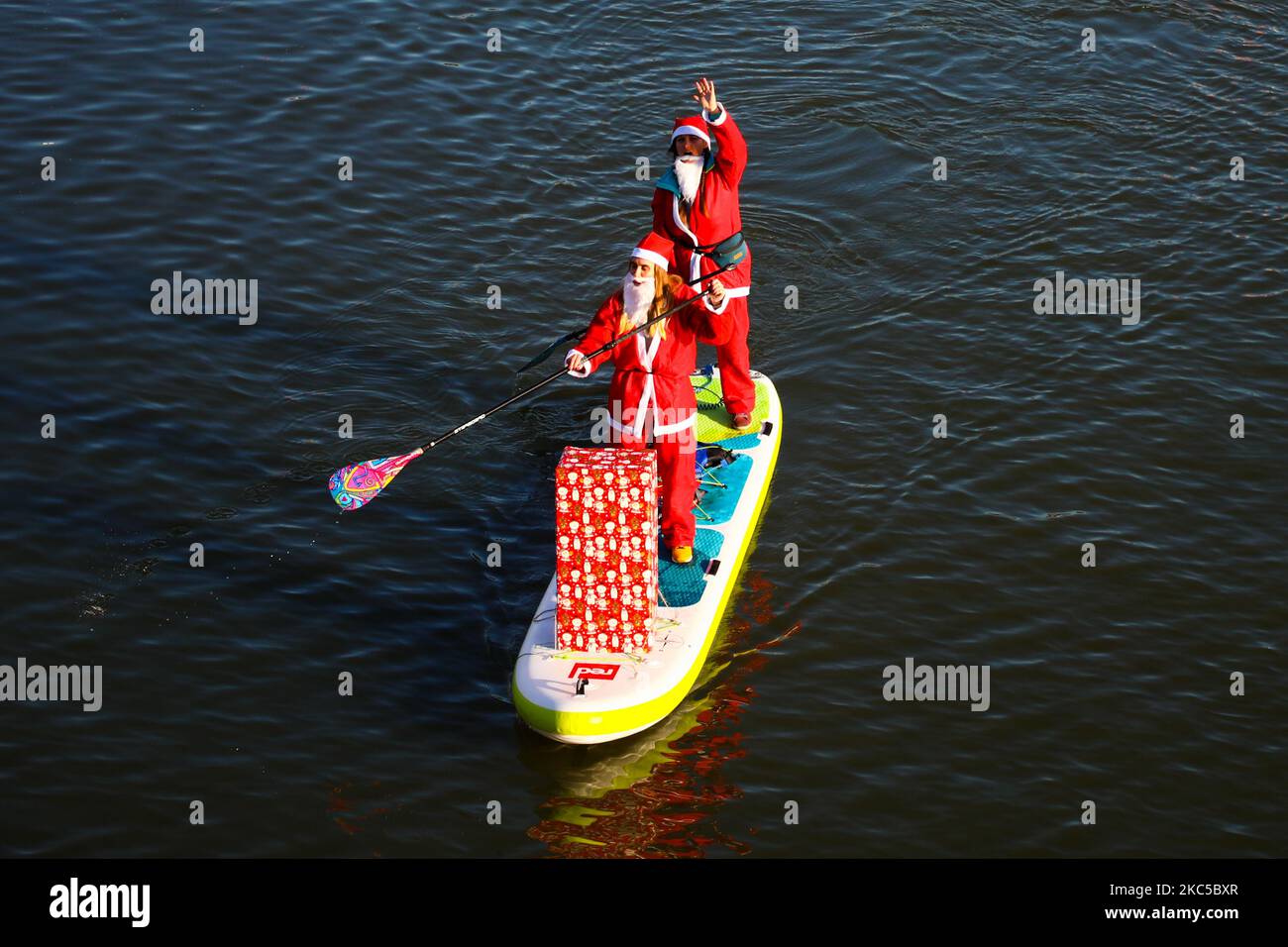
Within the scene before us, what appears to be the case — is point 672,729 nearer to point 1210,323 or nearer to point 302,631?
point 302,631

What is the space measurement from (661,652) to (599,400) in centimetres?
415

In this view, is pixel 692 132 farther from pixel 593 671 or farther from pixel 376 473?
pixel 593 671

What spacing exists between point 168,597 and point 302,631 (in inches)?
43.6

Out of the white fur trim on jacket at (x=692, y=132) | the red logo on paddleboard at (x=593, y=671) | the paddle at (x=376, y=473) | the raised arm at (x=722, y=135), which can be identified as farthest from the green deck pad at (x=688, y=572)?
the white fur trim on jacket at (x=692, y=132)

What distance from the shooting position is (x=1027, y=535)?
12.5 m

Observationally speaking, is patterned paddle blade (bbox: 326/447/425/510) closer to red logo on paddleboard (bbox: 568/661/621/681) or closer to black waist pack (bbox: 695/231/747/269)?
red logo on paddleboard (bbox: 568/661/621/681)

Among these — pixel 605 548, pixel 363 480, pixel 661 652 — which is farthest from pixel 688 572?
pixel 363 480

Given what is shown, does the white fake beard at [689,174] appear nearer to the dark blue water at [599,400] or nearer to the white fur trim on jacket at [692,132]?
the white fur trim on jacket at [692,132]

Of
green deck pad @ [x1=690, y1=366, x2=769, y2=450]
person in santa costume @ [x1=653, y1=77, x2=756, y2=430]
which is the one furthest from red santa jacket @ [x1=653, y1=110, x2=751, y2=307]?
green deck pad @ [x1=690, y1=366, x2=769, y2=450]

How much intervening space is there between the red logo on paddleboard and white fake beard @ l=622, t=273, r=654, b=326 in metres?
2.42

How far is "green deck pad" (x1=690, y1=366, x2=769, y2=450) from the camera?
1295 centimetres

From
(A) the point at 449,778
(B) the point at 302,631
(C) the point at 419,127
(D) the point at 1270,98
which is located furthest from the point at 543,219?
(D) the point at 1270,98

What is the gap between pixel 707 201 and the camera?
1200 cm

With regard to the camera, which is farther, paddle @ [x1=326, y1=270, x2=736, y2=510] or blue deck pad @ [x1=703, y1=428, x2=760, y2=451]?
blue deck pad @ [x1=703, y1=428, x2=760, y2=451]
